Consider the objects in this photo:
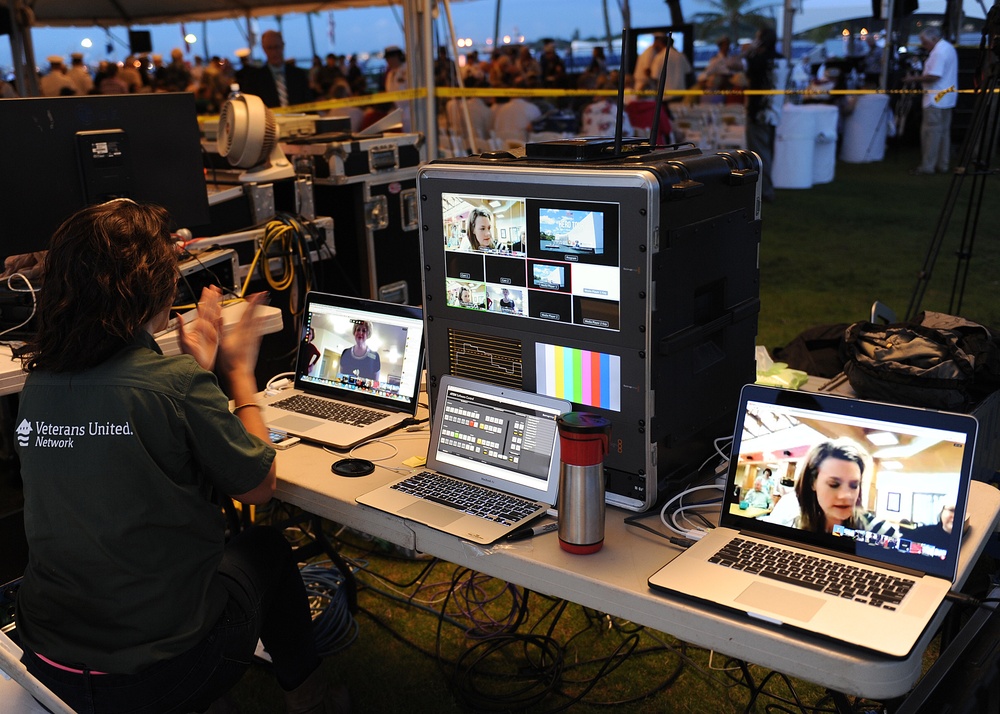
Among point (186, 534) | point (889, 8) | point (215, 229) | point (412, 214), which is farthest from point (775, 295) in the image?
point (889, 8)

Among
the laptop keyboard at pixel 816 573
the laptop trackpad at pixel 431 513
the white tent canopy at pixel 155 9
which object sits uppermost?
the white tent canopy at pixel 155 9

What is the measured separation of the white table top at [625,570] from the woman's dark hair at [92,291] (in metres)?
0.51

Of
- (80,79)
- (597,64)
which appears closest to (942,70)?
(597,64)

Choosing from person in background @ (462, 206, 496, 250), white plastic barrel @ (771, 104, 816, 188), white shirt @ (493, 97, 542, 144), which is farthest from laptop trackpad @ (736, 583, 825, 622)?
white plastic barrel @ (771, 104, 816, 188)

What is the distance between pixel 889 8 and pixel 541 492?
10213 mm

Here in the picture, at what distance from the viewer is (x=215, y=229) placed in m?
3.08

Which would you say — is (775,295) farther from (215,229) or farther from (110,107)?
(110,107)

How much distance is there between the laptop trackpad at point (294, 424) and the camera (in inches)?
81.7

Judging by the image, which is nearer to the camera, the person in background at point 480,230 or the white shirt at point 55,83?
the person in background at point 480,230

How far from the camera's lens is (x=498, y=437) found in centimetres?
174

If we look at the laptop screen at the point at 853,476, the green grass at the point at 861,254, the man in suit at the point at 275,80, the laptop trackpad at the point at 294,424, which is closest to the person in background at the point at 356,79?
the man in suit at the point at 275,80

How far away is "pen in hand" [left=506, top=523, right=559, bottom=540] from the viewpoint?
1560 mm

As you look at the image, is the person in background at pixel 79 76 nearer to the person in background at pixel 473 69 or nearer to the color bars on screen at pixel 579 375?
the person in background at pixel 473 69

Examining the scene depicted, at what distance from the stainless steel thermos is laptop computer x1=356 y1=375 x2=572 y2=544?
0.13m
